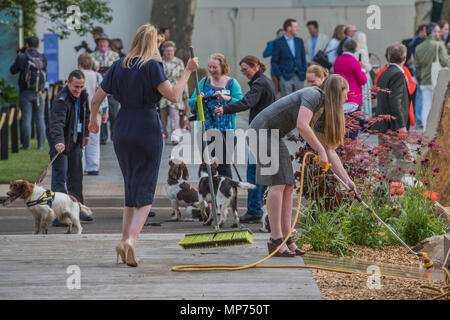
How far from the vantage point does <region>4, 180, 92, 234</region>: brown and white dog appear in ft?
30.9

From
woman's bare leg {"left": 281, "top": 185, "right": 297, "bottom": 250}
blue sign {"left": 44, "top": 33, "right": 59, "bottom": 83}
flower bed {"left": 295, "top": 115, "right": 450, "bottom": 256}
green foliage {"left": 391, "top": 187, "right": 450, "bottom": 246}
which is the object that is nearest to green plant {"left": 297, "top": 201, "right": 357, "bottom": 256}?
flower bed {"left": 295, "top": 115, "right": 450, "bottom": 256}

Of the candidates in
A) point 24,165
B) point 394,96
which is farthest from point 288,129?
point 24,165

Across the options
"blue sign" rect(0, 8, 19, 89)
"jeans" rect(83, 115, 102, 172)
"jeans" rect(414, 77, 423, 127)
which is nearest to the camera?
"jeans" rect(83, 115, 102, 172)

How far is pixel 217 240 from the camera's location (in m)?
7.37

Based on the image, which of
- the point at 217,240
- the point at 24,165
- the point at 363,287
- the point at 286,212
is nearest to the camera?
the point at 363,287

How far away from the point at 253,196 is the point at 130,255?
3.73m

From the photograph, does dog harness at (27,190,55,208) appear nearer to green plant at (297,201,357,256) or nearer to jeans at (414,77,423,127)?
green plant at (297,201,357,256)

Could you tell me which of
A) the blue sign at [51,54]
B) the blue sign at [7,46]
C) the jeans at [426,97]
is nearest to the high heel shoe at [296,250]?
Result: the jeans at [426,97]

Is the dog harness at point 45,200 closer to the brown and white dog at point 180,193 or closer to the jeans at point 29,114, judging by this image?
the brown and white dog at point 180,193

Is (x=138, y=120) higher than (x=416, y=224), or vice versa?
(x=138, y=120)

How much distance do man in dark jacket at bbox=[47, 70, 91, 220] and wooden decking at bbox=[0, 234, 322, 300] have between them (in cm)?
199

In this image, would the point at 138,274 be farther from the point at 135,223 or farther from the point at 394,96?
the point at 394,96

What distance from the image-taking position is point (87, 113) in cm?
1059
